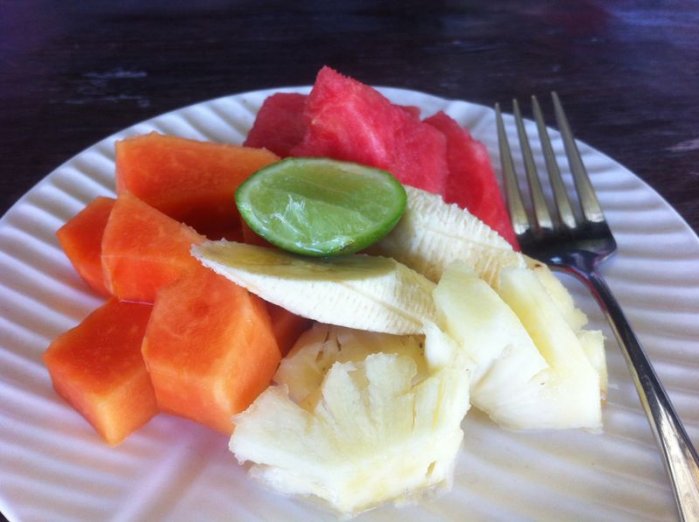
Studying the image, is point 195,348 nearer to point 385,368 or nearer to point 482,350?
point 385,368

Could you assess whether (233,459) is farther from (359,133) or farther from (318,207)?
(359,133)

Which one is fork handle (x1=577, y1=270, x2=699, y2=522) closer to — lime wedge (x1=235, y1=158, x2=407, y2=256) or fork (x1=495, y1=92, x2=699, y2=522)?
fork (x1=495, y1=92, x2=699, y2=522)

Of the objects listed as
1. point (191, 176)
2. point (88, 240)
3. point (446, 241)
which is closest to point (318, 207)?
point (446, 241)

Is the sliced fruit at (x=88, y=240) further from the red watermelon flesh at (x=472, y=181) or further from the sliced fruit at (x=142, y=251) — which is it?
the red watermelon flesh at (x=472, y=181)

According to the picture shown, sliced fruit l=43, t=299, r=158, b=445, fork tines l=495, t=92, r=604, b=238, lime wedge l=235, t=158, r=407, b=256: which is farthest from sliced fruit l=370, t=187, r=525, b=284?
A: sliced fruit l=43, t=299, r=158, b=445

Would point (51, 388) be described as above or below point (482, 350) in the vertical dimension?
below

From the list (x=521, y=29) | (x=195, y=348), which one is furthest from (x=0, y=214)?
(x=521, y=29)
